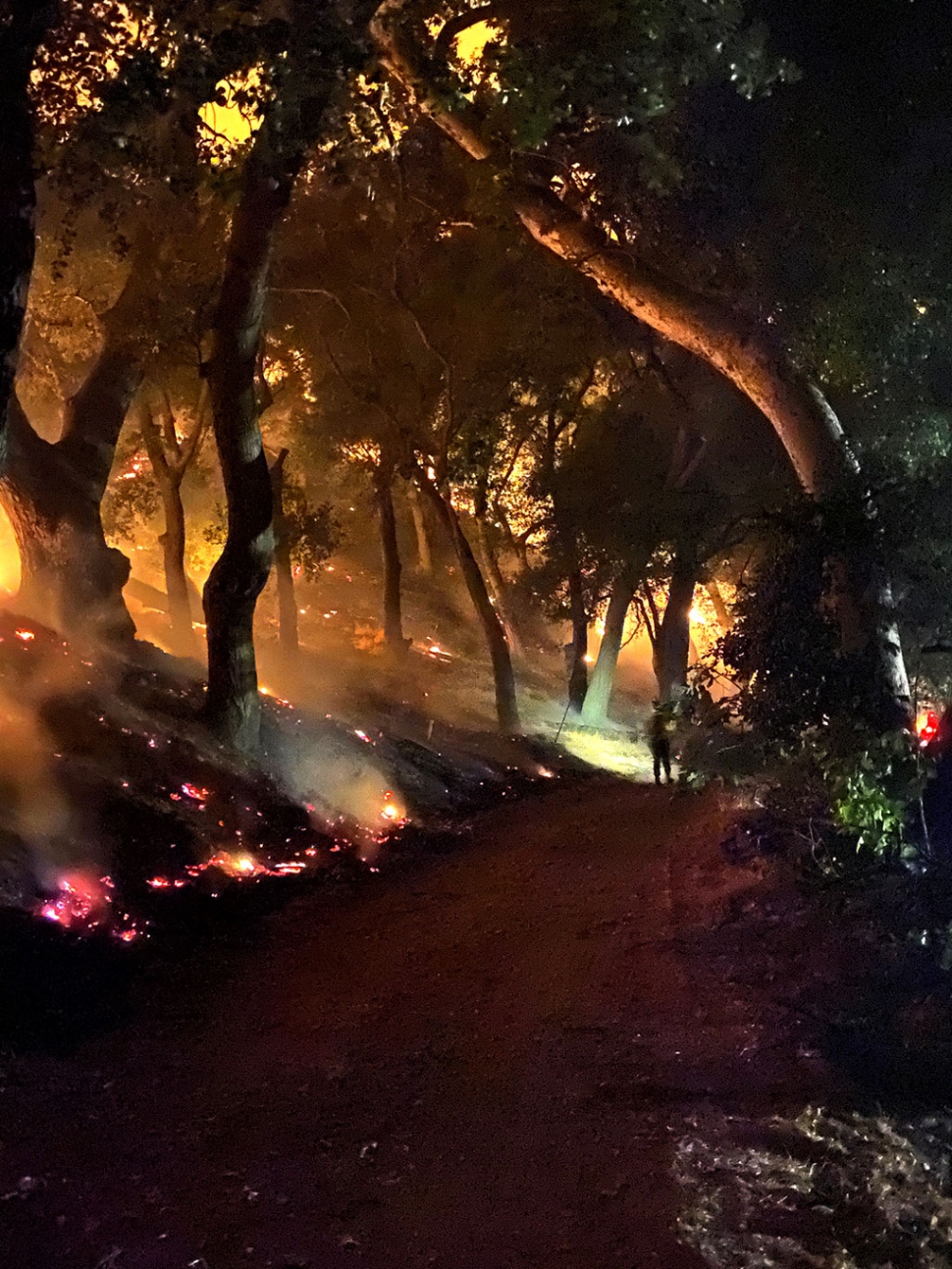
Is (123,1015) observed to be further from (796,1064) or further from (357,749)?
(357,749)

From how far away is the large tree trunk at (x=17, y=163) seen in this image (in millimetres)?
6254

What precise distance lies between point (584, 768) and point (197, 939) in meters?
13.0

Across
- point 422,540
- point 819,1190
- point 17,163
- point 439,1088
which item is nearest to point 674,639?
point 422,540

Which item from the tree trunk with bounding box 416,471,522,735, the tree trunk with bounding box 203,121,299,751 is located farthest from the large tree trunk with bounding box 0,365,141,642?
the tree trunk with bounding box 416,471,522,735

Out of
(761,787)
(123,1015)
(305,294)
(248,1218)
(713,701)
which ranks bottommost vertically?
(248,1218)

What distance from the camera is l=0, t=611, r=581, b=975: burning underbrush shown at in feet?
29.8

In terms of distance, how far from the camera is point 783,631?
8.11m

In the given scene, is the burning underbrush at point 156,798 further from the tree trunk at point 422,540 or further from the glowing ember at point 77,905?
the tree trunk at point 422,540

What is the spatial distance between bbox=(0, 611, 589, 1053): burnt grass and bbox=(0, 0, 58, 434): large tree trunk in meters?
4.06

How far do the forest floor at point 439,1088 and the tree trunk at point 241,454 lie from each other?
4.23 metres

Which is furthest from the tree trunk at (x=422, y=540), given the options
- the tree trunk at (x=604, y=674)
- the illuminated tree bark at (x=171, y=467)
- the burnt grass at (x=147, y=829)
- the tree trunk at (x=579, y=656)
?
the burnt grass at (x=147, y=829)

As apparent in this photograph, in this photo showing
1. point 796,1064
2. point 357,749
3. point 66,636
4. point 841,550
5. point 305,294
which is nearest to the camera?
point 796,1064

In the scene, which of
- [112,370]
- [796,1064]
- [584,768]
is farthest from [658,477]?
[796,1064]

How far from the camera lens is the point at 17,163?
20.6 ft
